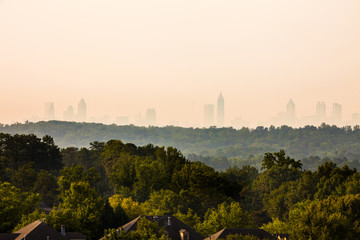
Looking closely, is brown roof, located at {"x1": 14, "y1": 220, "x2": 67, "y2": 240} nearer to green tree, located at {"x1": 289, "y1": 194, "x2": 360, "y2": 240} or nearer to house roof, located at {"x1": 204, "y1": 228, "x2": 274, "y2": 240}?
house roof, located at {"x1": 204, "y1": 228, "x2": 274, "y2": 240}

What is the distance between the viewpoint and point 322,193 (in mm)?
141250

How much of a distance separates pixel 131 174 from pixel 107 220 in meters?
53.9

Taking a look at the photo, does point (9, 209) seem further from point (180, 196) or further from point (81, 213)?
point (180, 196)

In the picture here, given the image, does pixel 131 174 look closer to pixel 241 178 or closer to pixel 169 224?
pixel 241 178

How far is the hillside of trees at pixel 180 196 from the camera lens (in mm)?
99500

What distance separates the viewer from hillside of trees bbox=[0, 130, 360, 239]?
99.5 metres

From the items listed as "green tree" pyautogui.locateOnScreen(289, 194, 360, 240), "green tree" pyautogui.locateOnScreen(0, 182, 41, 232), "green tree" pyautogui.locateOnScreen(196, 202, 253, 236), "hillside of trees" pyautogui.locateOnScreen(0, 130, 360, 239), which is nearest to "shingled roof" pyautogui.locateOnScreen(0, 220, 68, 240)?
"hillside of trees" pyautogui.locateOnScreen(0, 130, 360, 239)

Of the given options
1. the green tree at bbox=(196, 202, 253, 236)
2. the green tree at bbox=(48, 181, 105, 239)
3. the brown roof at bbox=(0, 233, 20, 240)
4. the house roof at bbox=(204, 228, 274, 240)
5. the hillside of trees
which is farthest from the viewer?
the green tree at bbox=(196, 202, 253, 236)

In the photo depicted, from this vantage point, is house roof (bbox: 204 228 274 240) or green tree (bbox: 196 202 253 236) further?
green tree (bbox: 196 202 253 236)

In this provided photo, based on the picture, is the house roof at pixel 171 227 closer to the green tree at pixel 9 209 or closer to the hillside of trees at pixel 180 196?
the hillside of trees at pixel 180 196

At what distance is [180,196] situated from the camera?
141250 mm

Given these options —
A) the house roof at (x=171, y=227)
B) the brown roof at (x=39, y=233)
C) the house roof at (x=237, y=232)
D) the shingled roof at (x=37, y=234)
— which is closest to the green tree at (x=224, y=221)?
the house roof at (x=171, y=227)

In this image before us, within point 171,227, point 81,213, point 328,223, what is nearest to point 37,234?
point 171,227

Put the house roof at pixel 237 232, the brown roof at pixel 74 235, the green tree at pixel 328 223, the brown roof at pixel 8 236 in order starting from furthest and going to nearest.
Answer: the green tree at pixel 328 223 < the house roof at pixel 237 232 < the brown roof at pixel 74 235 < the brown roof at pixel 8 236
